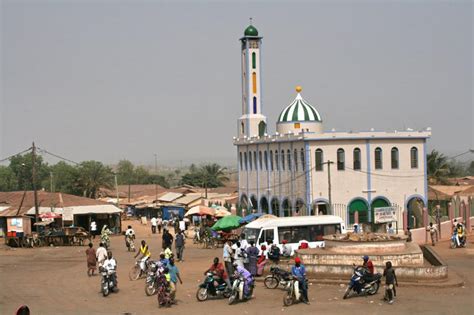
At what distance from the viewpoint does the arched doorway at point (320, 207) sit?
42.3 m

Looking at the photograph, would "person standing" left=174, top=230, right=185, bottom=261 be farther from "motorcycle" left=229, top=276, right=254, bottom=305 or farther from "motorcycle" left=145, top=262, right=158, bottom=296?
"motorcycle" left=229, top=276, right=254, bottom=305

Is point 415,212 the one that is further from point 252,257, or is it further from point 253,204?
point 252,257

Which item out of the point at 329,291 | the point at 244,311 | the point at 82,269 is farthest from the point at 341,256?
the point at 82,269

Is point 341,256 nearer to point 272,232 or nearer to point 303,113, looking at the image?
point 272,232

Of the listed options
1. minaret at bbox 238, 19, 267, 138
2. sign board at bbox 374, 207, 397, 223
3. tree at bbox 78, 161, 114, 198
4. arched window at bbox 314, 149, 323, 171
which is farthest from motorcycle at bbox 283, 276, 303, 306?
tree at bbox 78, 161, 114, 198

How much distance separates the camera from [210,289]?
736 inches

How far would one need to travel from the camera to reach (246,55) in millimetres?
54500

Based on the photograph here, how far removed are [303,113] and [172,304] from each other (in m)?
30.1

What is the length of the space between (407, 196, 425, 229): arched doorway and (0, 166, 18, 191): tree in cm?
6531

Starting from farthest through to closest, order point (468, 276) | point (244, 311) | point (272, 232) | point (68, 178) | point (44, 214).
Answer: point (68, 178) → point (44, 214) → point (272, 232) → point (468, 276) → point (244, 311)

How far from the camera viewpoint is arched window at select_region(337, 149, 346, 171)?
42.7m

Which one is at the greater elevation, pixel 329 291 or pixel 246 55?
pixel 246 55

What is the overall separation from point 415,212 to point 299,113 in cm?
920

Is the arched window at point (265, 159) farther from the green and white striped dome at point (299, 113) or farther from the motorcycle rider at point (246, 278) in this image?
the motorcycle rider at point (246, 278)
